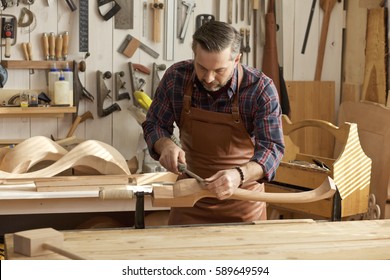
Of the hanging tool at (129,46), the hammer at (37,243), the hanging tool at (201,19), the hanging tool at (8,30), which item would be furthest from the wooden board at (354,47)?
the hammer at (37,243)

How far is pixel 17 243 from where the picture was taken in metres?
2.56

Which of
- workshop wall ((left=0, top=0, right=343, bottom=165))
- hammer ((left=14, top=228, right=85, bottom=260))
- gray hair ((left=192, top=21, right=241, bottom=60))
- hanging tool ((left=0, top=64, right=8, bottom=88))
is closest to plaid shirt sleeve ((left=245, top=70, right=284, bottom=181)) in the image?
gray hair ((left=192, top=21, right=241, bottom=60))

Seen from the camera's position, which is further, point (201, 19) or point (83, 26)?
point (201, 19)

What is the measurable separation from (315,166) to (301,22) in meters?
1.28

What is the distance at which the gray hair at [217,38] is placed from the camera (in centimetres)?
320

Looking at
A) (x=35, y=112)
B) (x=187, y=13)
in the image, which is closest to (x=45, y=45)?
(x=35, y=112)

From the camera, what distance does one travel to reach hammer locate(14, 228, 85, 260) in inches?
99.0

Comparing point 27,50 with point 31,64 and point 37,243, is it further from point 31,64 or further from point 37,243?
point 37,243

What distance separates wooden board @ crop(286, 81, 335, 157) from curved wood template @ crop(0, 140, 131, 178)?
1474mm

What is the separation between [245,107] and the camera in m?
3.51

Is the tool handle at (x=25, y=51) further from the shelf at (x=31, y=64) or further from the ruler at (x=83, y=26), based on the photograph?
the ruler at (x=83, y=26)

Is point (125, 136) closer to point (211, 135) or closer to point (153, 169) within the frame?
point (153, 169)

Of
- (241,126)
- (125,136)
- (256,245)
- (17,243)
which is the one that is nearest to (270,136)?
(241,126)

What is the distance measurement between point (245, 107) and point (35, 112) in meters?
1.82
